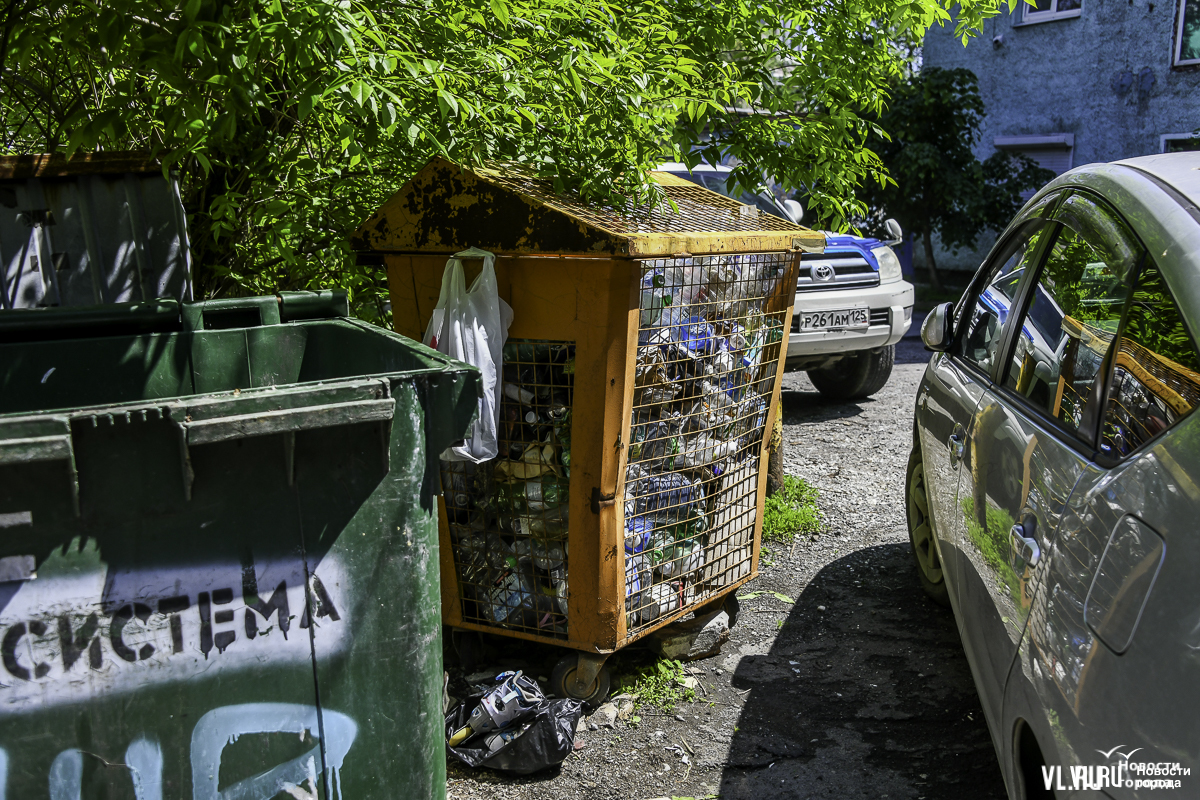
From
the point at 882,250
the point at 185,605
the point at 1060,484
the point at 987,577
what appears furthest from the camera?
the point at 882,250

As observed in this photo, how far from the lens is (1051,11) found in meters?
13.8

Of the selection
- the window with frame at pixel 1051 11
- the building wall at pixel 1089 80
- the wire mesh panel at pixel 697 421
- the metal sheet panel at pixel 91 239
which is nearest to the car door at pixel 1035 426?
the wire mesh panel at pixel 697 421

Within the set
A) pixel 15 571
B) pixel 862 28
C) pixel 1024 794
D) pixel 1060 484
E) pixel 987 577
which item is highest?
pixel 862 28

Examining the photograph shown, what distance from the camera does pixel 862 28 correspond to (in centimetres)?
384

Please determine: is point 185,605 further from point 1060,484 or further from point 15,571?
point 1060,484

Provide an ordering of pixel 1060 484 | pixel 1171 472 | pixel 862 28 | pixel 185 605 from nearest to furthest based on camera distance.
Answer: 1. pixel 1171 472
2. pixel 185 605
3. pixel 1060 484
4. pixel 862 28

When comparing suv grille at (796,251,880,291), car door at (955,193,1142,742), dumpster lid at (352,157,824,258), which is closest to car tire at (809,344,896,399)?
suv grille at (796,251,880,291)

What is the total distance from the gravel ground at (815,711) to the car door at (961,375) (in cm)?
50

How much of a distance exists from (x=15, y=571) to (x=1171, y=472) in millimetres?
1912

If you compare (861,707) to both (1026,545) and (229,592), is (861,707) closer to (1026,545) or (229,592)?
(1026,545)

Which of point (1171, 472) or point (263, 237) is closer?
point (1171, 472)

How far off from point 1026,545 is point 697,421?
4.47 ft

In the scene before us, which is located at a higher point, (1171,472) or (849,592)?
(1171,472)

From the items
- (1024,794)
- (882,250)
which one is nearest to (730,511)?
(1024,794)
